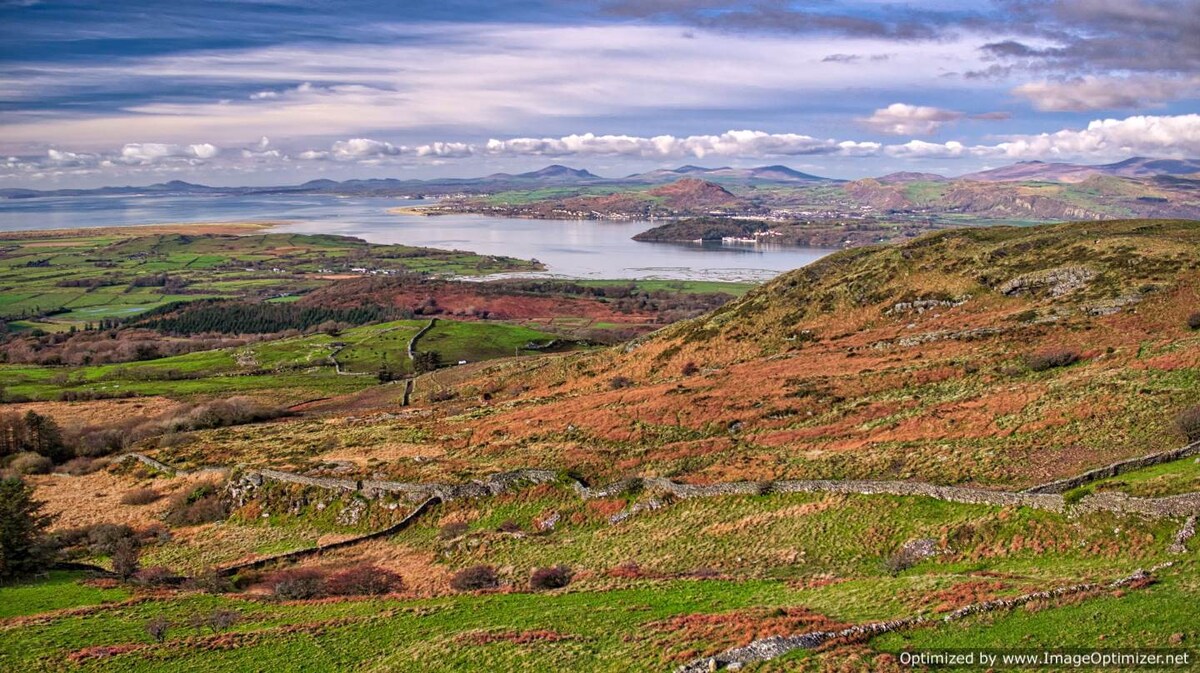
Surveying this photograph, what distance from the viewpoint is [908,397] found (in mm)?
50594

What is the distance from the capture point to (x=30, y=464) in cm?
6862

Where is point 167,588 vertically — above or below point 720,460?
below

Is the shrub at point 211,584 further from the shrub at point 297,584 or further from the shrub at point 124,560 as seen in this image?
the shrub at point 124,560

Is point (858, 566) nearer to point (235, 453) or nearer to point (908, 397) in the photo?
point (908, 397)

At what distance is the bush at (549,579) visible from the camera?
3197 cm

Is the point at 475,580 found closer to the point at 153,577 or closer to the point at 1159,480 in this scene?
the point at 153,577

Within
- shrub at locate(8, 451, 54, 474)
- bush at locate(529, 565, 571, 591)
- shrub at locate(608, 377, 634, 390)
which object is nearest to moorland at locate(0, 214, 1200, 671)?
bush at locate(529, 565, 571, 591)

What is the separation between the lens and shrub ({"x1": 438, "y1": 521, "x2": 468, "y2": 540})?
135 feet

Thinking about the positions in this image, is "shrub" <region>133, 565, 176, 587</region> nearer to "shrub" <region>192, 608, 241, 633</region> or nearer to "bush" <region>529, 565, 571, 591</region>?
"shrub" <region>192, 608, 241, 633</region>

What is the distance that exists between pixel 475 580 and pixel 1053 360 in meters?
40.2

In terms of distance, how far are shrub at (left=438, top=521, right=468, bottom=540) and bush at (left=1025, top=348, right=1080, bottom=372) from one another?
37.8m

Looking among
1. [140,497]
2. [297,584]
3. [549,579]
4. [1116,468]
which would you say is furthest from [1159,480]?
[140,497]

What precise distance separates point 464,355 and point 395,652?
10736 centimetres

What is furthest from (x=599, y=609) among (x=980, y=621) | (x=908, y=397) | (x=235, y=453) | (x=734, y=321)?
(x=734, y=321)
